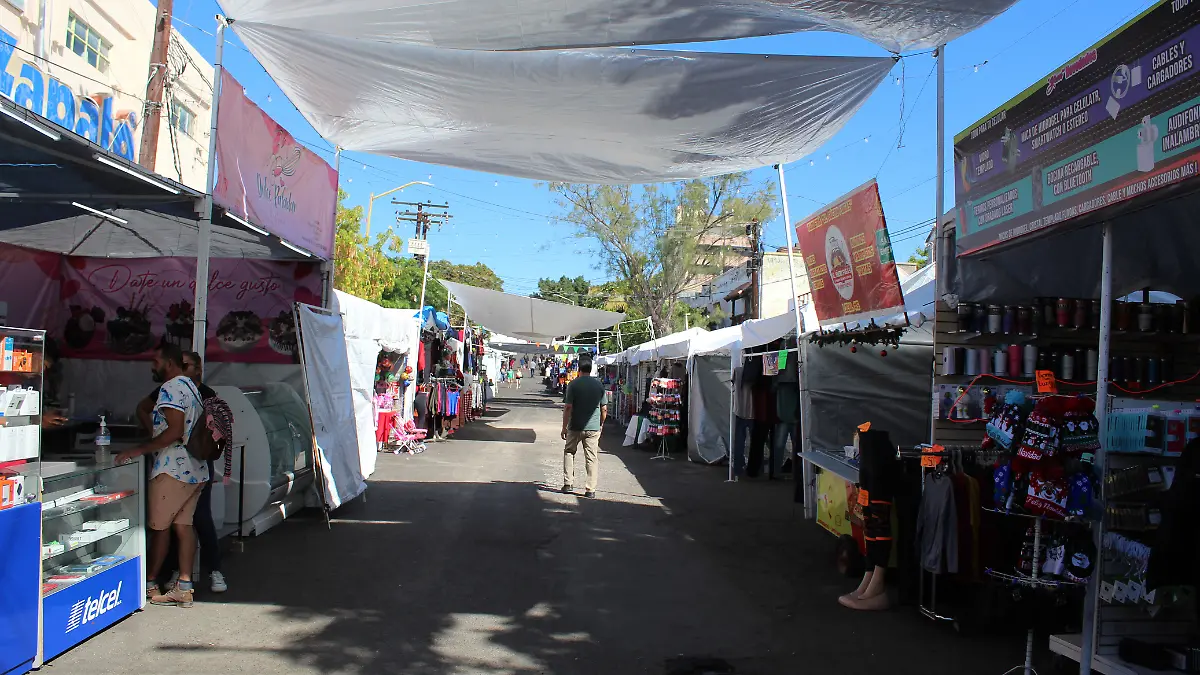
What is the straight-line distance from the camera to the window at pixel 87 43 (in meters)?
16.3

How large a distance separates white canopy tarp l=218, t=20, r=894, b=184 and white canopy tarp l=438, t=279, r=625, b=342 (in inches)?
387

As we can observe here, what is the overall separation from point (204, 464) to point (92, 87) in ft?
55.2

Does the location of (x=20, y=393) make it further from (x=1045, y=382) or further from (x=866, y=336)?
(x=866, y=336)

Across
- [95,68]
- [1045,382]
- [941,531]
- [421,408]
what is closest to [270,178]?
[941,531]

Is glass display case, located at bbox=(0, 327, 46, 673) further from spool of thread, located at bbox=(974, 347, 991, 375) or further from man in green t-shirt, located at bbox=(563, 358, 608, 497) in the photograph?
man in green t-shirt, located at bbox=(563, 358, 608, 497)

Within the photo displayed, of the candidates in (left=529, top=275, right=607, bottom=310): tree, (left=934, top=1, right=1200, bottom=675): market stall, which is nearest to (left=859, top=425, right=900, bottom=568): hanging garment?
(left=934, top=1, right=1200, bottom=675): market stall

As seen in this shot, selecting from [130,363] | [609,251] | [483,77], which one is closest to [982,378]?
[483,77]

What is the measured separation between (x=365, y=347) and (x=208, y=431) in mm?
6074

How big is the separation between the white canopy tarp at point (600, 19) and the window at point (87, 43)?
47.1 ft

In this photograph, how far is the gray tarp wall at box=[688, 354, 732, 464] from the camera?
14031 mm

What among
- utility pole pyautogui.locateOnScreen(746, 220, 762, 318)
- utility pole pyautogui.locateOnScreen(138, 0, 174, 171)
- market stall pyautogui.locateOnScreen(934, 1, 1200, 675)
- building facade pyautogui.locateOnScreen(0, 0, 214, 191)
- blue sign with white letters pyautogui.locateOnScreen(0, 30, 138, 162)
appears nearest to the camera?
market stall pyautogui.locateOnScreen(934, 1, 1200, 675)

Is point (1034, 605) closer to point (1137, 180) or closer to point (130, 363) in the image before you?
point (1137, 180)

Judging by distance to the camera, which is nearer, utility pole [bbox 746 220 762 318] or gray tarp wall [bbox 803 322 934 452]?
gray tarp wall [bbox 803 322 934 452]

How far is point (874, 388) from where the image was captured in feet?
29.6
